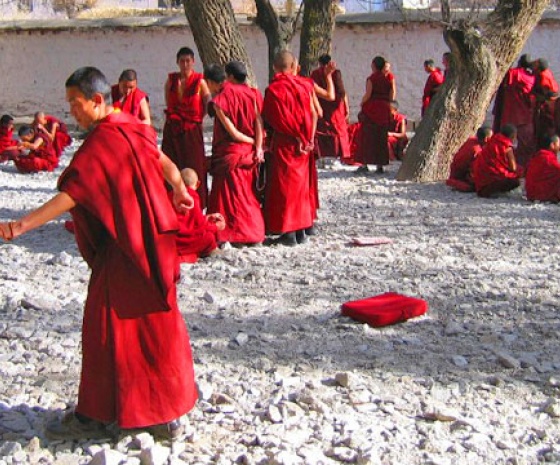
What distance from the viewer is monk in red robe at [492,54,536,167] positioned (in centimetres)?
1023

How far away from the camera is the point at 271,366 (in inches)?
159

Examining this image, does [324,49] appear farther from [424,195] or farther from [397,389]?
[397,389]

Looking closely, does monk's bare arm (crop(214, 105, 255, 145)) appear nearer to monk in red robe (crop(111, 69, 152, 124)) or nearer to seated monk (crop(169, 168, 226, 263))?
seated monk (crop(169, 168, 226, 263))

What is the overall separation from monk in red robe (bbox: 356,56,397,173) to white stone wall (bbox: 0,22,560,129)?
15.6 ft

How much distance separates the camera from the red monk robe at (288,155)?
21.0 feet

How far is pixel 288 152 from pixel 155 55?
953cm

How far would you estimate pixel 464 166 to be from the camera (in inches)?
347

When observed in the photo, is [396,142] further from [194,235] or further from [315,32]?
[194,235]

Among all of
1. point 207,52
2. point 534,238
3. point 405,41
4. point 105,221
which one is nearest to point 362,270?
point 534,238

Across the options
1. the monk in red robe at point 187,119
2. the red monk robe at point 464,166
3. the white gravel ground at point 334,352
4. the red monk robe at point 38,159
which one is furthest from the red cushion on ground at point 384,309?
the red monk robe at point 38,159

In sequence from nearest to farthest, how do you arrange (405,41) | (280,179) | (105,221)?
(105,221) < (280,179) < (405,41)

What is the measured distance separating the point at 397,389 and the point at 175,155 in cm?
430

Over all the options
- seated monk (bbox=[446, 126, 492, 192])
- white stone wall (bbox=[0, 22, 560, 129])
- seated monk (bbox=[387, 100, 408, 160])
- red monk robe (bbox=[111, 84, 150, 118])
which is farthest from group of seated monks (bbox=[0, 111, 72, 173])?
seated monk (bbox=[446, 126, 492, 192])

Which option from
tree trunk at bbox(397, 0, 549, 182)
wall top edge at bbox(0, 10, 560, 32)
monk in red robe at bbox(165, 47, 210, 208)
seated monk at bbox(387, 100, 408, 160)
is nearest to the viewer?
monk in red robe at bbox(165, 47, 210, 208)
